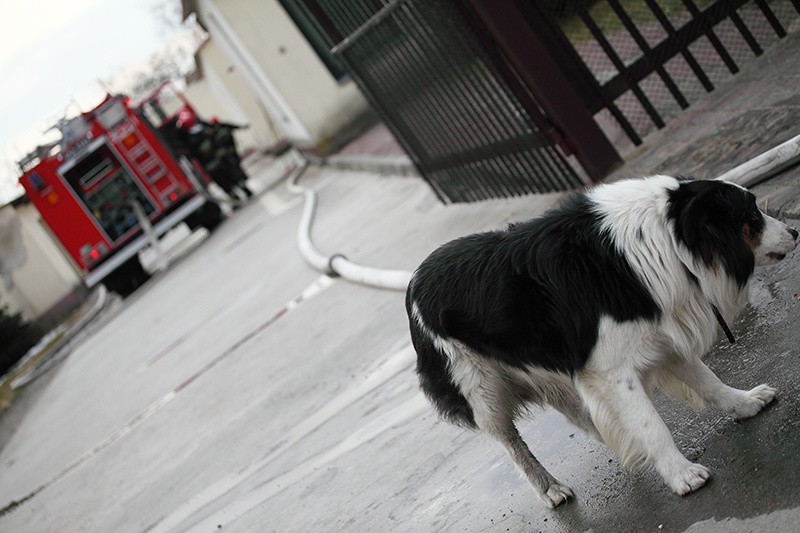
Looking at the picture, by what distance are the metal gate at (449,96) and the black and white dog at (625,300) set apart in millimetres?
3699

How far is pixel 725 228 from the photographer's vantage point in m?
3.33

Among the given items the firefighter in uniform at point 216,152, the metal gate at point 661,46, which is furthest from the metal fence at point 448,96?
the firefighter in uniform at point 216,152

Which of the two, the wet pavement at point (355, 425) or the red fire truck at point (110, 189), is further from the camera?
the red fire truck at point (110, 189)

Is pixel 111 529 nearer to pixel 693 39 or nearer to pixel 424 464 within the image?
pixel 424 464

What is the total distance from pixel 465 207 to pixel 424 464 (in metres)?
5.02

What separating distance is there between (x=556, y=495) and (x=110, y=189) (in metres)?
18.5

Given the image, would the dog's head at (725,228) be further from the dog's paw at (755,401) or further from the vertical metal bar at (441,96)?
the vertical metal bar at (441,96)

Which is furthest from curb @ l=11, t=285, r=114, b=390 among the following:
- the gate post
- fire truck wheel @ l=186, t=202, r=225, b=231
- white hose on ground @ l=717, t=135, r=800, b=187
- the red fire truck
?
white hose on ground @ l=717, t=135, r=800, b=187

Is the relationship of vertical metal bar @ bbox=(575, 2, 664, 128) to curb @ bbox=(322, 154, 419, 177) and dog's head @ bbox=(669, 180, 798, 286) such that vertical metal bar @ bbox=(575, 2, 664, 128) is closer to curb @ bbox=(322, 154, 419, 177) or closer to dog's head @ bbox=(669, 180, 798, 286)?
dog's head @ bbox=(669, 180, 798, 286)

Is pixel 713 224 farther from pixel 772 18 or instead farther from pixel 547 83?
pixel 772 18

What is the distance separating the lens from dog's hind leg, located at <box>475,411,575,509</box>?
3736mm

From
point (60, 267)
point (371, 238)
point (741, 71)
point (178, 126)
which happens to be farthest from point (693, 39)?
point (60, 267)

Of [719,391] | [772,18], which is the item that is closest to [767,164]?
[719,391]

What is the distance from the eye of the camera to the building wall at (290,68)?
21.5 meters
